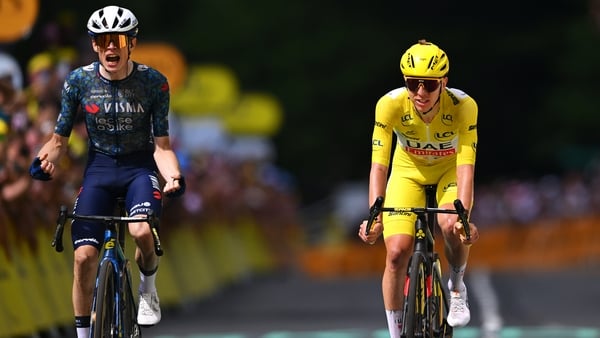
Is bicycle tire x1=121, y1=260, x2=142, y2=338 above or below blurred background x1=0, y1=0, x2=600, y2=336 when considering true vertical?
below

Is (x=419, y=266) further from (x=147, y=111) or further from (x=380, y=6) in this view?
(x=380, y=6)

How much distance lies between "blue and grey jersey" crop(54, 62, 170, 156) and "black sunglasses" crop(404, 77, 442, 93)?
165cm

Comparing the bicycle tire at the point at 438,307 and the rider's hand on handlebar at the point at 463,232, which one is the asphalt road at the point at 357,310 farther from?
the rider's hand on handlebar at the point at 463,232

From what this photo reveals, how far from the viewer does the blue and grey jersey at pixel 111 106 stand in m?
13.3

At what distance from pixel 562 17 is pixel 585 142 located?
18.9 feet

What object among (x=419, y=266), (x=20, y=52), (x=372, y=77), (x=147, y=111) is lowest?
(x=419, y=266)

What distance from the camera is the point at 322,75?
238ft

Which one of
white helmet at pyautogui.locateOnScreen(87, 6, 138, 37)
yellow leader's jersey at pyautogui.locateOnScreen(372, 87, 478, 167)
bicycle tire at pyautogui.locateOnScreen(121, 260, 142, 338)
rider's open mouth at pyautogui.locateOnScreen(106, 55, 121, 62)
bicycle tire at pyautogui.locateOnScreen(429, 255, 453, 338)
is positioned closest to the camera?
bicycle tire at pyautogui.locateOnScreen(121, 260, 142, 338)

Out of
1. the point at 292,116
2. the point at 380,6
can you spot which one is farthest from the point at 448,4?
the point at 292,116

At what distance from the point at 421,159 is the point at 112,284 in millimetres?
2481

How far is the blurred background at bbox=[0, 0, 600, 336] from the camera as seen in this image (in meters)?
38.5

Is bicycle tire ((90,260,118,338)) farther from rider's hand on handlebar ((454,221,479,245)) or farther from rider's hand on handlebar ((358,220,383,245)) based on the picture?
rider's hand on handlebar ((454,221,479,245))

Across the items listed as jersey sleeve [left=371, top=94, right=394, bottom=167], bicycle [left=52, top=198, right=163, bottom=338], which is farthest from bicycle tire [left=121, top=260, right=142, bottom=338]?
jersey sleeve [left=371, top=94, right=394, bottom=167]

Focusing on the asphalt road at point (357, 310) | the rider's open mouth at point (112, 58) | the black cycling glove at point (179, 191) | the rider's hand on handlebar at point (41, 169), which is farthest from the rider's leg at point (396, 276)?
the asphalt road at point (357, 310)
